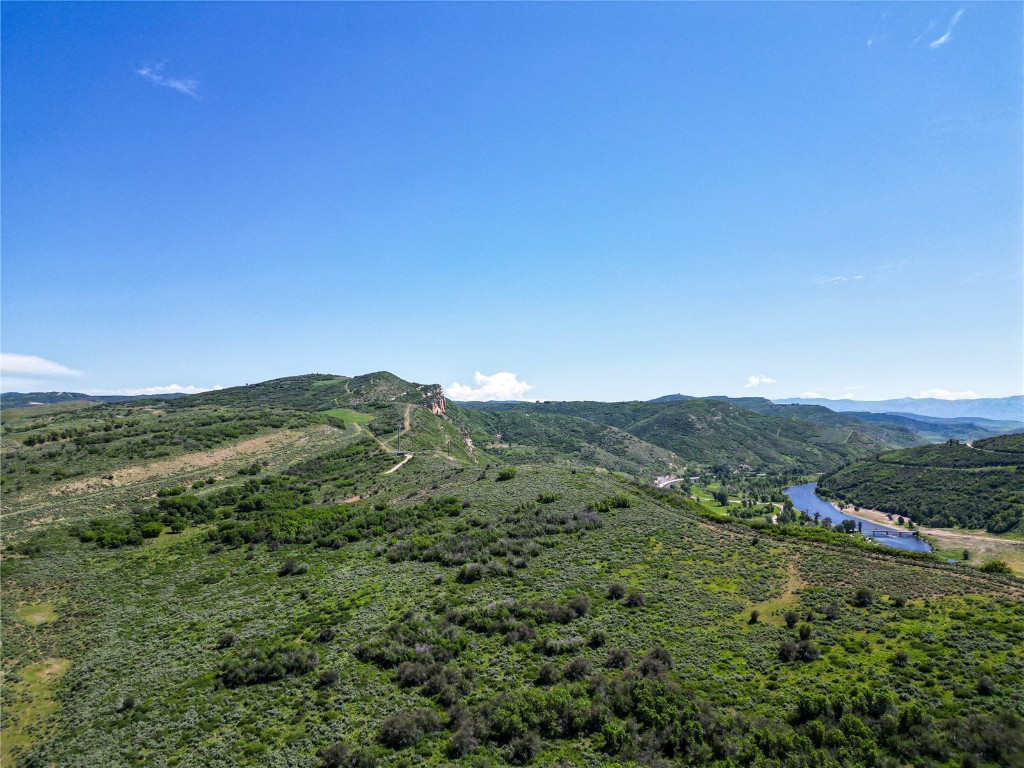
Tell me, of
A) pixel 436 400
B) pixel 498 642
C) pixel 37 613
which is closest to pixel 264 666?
pixel 498 642

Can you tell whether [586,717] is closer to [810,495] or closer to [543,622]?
[543,622]

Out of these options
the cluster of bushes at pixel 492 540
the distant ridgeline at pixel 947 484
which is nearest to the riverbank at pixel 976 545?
the distant ridgeline at pixel 947 484

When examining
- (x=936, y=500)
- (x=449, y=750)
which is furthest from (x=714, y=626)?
(x=936, y=500)

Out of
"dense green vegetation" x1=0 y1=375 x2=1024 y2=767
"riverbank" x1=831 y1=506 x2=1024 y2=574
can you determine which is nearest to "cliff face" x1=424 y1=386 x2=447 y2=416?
"dense green vegetation" x1=0 y1=375 x2=1024 y2=767

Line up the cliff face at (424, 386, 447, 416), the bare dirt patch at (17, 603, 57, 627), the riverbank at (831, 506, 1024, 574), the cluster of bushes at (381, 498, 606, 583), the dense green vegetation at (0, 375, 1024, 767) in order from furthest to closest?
the cliff face at (424, 386, 447, 416)
the riverbank at (831, 506, 1024, 574)
the cluster of bushes at (381, 498, 606, 583)
the bare dirt patch at (17, 603, 57, 627)
the dense green vegetation at (0, 375, 1024, 767)

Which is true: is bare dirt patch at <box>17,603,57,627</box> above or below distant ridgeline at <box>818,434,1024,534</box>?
above

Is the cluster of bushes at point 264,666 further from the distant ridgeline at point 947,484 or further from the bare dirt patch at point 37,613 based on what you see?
the distant ridgeline at point 947,484

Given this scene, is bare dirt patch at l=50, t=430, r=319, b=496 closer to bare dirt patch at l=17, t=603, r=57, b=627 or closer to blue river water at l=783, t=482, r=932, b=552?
bare dirt patch at l=17, t=603, r=57, b=627
